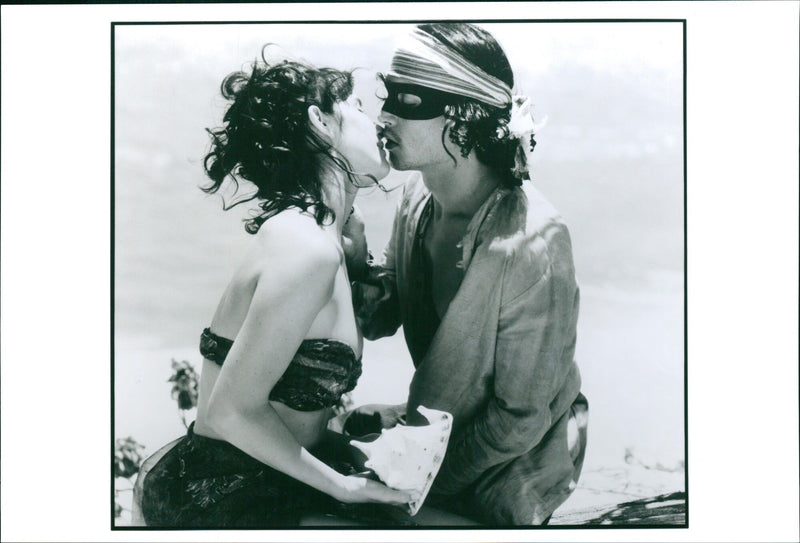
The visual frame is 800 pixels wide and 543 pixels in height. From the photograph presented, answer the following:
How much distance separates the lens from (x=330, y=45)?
11.8ft

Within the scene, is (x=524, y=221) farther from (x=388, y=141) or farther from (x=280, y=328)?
(x=280, y=328)

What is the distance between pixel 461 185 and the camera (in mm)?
3588

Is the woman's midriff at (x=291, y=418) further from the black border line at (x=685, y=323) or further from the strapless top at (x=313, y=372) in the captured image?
the black border line at (x=685, y=323)

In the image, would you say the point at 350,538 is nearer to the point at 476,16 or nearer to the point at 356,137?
the point at 356,137

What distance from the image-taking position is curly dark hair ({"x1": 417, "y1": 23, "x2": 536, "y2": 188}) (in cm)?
355

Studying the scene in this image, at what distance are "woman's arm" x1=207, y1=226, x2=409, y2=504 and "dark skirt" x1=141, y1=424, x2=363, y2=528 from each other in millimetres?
60

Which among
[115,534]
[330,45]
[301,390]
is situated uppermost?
[330,45]

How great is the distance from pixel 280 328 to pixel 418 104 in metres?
0.95

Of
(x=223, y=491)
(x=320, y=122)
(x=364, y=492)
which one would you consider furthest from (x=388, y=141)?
(x=223, y=491)

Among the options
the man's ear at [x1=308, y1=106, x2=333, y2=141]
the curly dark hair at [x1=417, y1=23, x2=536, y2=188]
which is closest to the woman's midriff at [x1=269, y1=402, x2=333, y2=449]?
the man's ear at [x1=308, y1=106, x2=333, y2=141]

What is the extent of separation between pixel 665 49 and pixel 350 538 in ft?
7.00

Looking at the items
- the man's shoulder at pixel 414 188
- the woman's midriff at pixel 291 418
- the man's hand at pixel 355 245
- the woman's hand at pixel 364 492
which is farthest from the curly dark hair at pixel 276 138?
the woman's hand at pixel 364 492

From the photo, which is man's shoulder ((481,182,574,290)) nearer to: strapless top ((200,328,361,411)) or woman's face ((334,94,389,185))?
woman's face ((334,94,389,185))

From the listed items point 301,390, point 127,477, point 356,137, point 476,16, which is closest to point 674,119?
point 476,16
